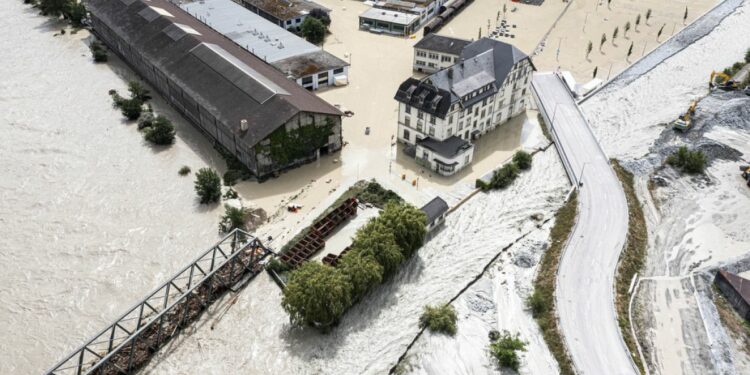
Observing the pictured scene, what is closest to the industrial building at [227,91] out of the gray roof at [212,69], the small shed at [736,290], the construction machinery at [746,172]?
the gray roof at [212,69]

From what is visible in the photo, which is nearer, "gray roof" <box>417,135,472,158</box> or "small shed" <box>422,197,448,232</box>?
"small shed" <box>422,197,448,232</box>

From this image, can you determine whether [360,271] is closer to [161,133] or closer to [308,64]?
[161,133]

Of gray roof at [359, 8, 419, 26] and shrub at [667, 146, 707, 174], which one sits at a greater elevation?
gray roof at [359, 8, 419, 26]

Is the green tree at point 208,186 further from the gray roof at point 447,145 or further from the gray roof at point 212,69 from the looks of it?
the gray roof at point 447,145

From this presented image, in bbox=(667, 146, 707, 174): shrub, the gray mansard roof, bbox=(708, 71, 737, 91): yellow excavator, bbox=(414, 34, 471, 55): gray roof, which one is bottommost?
bbox=(667, 146, 707, 174): shrub

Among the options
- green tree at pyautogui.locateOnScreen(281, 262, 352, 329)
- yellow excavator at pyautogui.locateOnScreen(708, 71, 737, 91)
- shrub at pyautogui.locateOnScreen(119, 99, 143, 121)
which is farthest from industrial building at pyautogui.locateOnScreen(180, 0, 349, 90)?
yellow excavator at pyautogui.locateOnScreen(708, 71, 737, 91)

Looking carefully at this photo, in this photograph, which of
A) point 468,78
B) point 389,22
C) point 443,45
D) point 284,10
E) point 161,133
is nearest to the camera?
point 468,78

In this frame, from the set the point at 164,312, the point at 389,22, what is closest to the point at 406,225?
the point at 164,312

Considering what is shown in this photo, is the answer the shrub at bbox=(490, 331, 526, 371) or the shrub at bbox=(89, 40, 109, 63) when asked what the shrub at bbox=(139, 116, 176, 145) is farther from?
the shrub at bbox=(490, 331, 526, 371)
